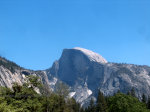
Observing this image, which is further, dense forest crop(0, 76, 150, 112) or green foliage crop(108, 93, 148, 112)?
green foliage crop(108, 93, 148, 112)

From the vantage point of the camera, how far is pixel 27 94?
197 ft

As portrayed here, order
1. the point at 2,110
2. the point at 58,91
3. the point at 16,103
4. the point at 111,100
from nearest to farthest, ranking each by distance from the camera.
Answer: the point at 2,110 < the point at 16,103 < the point at 111,100 < the point at 58,91

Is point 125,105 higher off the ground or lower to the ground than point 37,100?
lower

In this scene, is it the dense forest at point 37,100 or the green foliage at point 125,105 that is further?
the green foliage at point 125,105

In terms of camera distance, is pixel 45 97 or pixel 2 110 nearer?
pixel 2 110

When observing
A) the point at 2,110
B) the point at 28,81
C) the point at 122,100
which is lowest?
the point at 2,110

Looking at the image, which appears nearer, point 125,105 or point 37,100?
point 37,100

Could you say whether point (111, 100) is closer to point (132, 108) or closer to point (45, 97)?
point (132, 108)

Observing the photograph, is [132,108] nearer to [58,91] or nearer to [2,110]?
[58,91]

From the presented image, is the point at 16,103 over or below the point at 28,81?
below

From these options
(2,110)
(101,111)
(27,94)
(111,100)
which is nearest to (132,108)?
(111,100)

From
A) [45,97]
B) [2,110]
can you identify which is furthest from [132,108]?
[2,110]

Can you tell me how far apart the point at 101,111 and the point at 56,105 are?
3546 centimetres

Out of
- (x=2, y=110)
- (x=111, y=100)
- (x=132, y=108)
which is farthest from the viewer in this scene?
(x=111, y=100)
